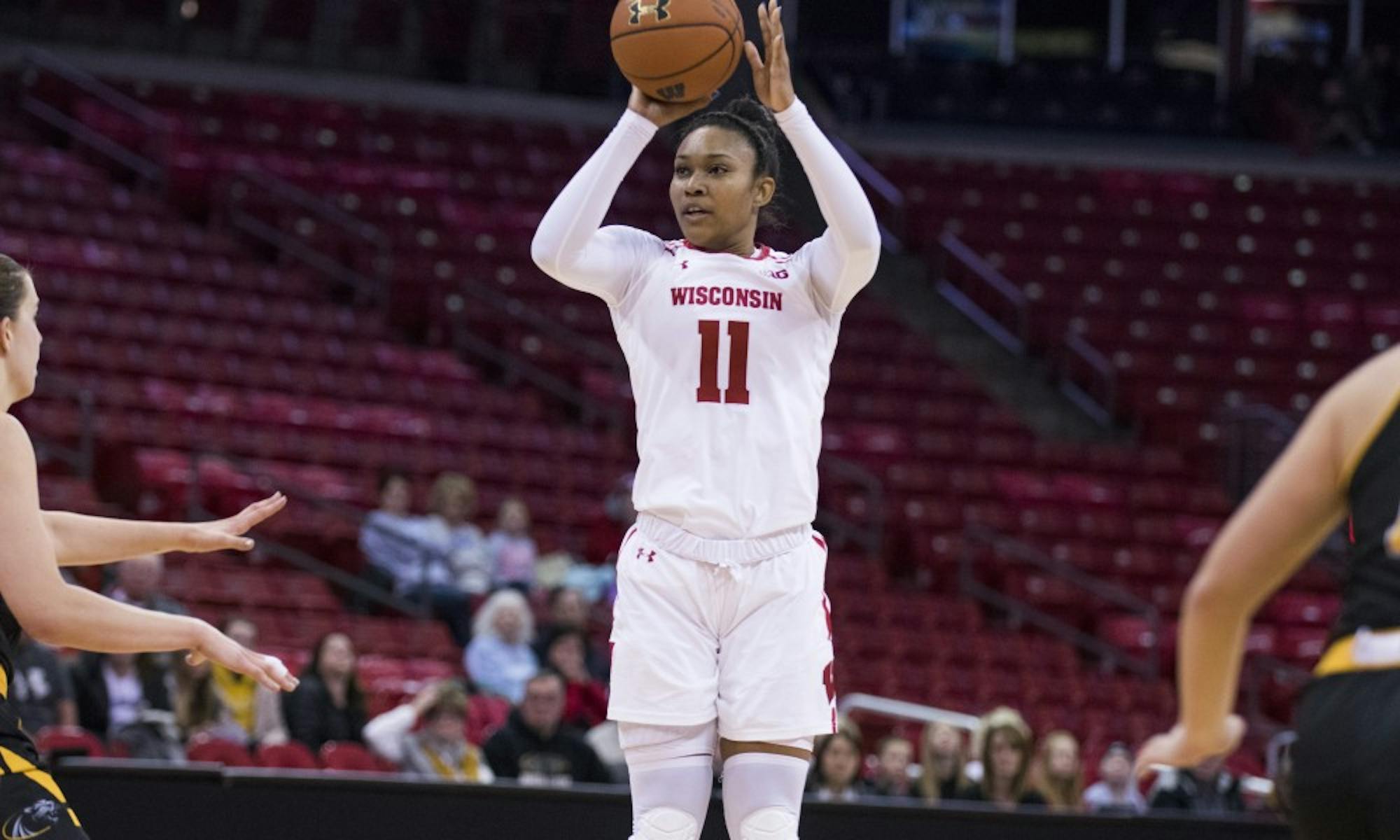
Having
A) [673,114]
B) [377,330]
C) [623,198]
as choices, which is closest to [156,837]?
[673,114]

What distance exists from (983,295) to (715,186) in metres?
14.7

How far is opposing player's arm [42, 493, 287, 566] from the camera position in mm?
4188

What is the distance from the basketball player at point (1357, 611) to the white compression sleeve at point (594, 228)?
7.34 ft

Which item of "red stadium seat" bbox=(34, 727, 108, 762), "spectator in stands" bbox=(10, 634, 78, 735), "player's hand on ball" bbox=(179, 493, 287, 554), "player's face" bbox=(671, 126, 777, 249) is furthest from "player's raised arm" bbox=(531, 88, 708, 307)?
"spectator in stands" bbox=(10, 634, 78, 735)

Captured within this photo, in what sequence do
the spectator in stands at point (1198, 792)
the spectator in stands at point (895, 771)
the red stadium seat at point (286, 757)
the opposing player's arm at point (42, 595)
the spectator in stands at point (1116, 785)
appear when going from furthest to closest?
the spectator in stands at point (1116, 785)
the spectator in stands at point (895, 771)
the spectator in stands at point (1198, 792)
the red stadium seat at point (286, 757)
the opposing player's arm at point (42, 595)

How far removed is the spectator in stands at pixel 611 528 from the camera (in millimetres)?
12750

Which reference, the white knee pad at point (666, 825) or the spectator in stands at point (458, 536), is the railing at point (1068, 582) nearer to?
the spectator in stands at point (458, 536)

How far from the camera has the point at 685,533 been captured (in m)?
4.57

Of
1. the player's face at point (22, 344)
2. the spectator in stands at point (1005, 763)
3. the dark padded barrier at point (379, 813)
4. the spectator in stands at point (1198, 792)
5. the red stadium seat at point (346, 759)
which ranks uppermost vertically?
the player's face at point (22, 344)

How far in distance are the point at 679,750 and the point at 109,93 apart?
47.9ft

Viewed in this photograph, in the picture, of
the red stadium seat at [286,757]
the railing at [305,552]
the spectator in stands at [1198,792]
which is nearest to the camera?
the red stadium seat at [286,757]

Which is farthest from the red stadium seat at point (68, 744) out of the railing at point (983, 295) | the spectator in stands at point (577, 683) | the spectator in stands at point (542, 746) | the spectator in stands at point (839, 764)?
the railing at point (983, 295)

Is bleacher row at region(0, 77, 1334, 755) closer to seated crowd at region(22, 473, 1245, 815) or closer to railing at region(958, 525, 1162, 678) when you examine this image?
railing at region(958, 525, 1162, 678)

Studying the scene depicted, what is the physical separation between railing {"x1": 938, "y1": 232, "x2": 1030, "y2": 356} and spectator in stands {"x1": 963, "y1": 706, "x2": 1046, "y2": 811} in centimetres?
1009
